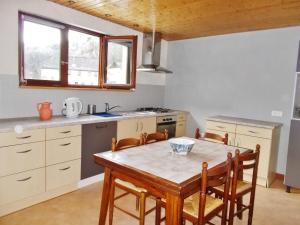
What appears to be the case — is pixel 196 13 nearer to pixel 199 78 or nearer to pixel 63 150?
pixel 199 78

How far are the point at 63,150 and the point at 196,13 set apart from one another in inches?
93.3

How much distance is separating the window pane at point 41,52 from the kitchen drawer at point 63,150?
0.92m

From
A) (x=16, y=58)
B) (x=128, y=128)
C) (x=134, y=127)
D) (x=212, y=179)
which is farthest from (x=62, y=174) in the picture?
(x=212, y=179)

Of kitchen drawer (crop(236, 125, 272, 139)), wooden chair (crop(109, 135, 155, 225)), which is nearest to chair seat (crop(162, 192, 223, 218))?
wooden chair (crop(109, 135, 155, 225))

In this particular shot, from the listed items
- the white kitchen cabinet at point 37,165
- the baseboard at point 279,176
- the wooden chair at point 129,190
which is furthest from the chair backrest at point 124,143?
the baseboard at point 279,176

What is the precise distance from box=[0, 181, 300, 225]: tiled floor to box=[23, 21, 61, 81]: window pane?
1.53m

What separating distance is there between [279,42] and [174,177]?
10.2 ft

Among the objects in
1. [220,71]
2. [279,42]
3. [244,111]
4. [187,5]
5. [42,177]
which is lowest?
[42,177]

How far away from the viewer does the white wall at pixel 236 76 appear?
3605 millimetres

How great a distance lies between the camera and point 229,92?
4.14 metres

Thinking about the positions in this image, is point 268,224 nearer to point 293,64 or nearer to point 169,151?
point 169,151

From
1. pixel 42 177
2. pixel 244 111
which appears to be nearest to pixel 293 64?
pixel 244 111

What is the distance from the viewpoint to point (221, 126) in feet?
12.1

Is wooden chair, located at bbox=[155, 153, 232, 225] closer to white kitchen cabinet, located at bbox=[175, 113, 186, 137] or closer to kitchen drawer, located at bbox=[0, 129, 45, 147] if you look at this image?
kitchen drawer, located at bbox=[0, 129, 45, 147]
